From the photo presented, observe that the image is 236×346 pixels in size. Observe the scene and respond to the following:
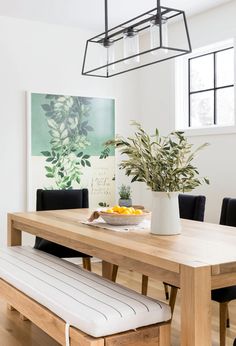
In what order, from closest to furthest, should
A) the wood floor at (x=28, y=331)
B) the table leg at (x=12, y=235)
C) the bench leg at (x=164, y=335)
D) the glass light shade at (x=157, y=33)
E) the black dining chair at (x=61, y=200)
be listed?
1. the bench leg at (x=164, y=335)
2. the glass light shade at (x=157, y=33)
3. the wood floor at (x=28, y=331)
4. the table leg at (x=12, y=235)
5. the black dining chair at (x=61, y=200)

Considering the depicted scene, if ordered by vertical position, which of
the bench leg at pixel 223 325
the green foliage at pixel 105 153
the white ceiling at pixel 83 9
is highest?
the white ceiling at pixel 83 9

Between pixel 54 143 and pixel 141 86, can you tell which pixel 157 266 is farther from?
pixel 141 86

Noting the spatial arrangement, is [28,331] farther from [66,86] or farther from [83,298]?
[66,86]

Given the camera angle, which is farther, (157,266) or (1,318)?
(1,318)

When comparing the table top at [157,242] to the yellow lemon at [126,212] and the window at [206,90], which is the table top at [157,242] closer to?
the yellow lemon at [126,212]

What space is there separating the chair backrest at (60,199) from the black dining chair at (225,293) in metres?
1.43

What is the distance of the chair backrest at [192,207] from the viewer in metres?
3.07

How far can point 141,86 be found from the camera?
519 centimetres

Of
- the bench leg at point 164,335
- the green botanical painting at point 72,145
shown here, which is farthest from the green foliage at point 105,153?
the bench leg at point 164,335

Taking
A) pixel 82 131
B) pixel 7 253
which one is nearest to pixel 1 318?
pixel 7 253

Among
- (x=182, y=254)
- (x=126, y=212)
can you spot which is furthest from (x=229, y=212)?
(x=182, y=254)

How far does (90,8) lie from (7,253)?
246 centimetres

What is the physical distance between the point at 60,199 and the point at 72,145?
107 cm

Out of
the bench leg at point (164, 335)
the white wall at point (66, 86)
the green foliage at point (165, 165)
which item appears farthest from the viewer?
the white wall at point (66, 86)
